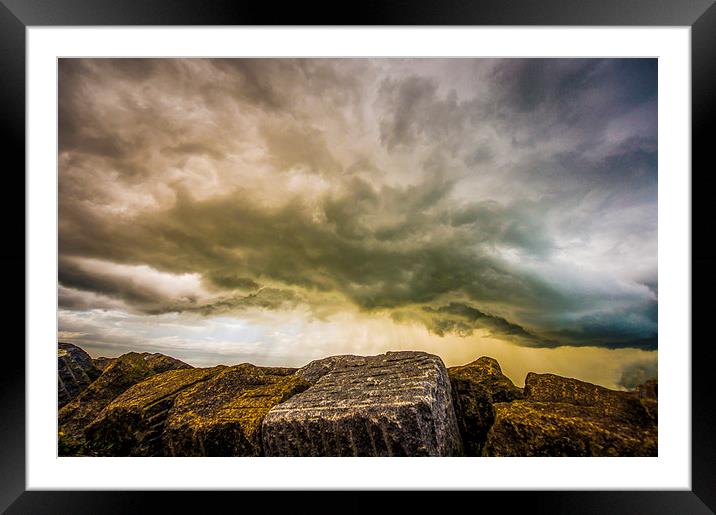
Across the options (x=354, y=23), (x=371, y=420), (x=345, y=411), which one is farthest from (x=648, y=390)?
(x=354, y=23)

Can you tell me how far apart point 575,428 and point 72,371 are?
4.41 m

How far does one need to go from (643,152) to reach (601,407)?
2287 mm

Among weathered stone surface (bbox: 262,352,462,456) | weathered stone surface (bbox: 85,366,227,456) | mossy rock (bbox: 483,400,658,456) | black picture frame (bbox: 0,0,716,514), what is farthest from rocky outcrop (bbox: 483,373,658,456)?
weathered stone surface (bbox: 85,366,227,456)

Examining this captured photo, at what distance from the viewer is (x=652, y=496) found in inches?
93.8

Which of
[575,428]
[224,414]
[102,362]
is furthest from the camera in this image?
[102,362]

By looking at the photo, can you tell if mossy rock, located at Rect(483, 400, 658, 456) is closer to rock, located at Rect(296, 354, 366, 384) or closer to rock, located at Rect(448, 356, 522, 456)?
rock, located at Rect(448, 356, 522, 456)

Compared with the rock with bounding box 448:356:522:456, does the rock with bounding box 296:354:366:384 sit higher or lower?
higher

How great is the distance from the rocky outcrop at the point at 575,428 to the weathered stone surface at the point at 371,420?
423mm

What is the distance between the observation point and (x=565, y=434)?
2.66m

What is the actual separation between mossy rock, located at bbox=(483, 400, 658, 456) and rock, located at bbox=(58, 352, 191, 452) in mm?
3166

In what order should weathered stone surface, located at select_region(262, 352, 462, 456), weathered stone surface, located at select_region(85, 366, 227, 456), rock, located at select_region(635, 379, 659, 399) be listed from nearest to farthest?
weathered stone surface, located at select_region(262, 352, 462, 456), rock, located at select_region(635, 379, 659, 399), weathered stone surface, located at select_region(85, 366, 227, 456)

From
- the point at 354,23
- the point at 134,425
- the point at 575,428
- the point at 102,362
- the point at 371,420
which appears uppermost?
the point at 354,23

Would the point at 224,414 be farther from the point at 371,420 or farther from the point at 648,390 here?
the point at 648,390

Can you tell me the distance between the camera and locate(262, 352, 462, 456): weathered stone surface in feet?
8.21
